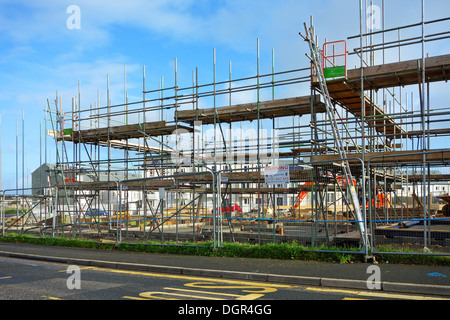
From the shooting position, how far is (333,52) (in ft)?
47.7

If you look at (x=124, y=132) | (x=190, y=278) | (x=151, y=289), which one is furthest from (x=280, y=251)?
(x=124, y=132)

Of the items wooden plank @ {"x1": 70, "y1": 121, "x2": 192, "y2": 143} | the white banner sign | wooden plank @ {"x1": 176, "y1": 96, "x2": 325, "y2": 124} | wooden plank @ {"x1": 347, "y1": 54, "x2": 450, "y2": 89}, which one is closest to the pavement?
the white banner sign

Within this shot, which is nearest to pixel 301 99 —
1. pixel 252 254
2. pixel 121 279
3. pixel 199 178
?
pixel 199 178

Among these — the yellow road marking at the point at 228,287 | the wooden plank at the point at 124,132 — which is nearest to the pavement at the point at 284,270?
the yellow road marking at the point at 228,287

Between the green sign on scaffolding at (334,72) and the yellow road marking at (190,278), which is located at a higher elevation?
the green sign on scaffolding at (334,72)

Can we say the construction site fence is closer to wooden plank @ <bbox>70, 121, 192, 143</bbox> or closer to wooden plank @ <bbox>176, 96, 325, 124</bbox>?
wooden plank @ <bbox>176, 96, 325, 124</bbox>

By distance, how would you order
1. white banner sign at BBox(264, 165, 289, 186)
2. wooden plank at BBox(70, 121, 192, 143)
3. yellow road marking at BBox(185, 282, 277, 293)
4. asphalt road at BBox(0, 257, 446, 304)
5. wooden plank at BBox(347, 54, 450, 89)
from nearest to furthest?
asphalt road at BBox(0, 257, 446, 304), yellow road marking at BBox(185, 282, 277, 293), white banner sign at BBox(264, 165, 289, 186), wooden plank at BBox(347, 54, 450, 89), wooden plank at BBox(70, 121, 192, 143)

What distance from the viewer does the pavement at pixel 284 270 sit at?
789 centimetres

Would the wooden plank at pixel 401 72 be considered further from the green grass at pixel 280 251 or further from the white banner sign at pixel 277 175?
the green grass at pixel 280 251

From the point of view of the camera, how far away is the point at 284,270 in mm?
9516

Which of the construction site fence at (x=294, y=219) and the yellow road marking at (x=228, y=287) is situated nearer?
the yellow road marking at (x=228, y=287)

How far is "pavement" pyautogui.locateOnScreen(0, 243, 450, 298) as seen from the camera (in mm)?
7887

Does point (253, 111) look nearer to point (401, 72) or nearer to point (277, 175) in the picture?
point (277, 175)
